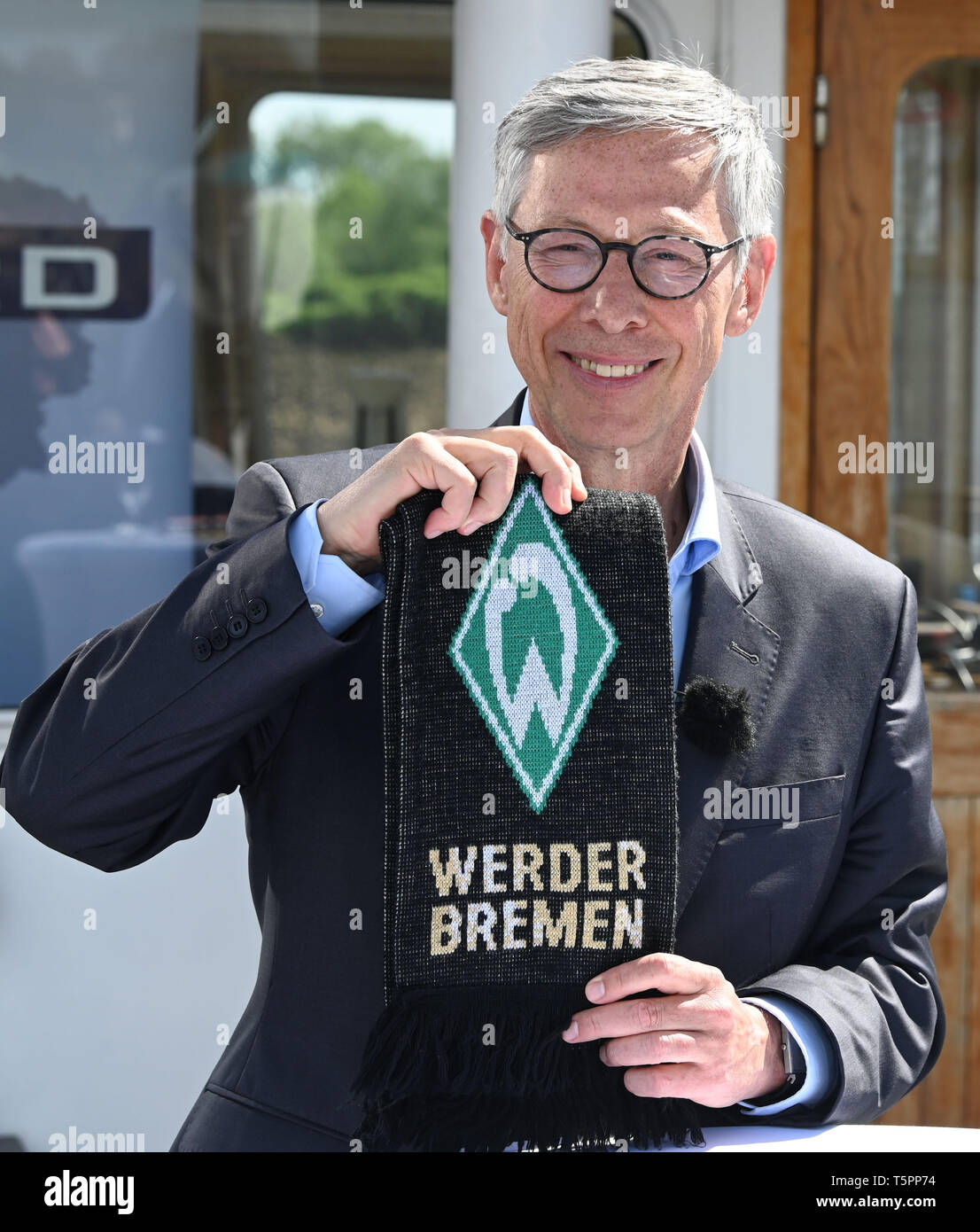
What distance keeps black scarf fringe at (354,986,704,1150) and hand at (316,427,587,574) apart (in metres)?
0.47

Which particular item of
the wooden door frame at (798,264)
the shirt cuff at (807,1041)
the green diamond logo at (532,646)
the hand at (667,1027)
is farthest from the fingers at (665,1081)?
the wooden door frame at (798,264)

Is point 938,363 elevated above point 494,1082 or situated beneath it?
elevated above

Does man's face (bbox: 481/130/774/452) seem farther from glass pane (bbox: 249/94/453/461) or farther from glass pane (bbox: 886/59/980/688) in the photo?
glass pane (bbox: 886/59/980/688)

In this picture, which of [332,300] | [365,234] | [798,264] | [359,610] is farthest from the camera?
[365,234]

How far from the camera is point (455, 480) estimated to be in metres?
1.30

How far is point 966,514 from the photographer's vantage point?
10.8 ft

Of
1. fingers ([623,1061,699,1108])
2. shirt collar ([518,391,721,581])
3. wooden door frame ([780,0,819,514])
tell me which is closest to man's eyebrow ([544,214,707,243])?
shirt collar ([518,391,721,581])

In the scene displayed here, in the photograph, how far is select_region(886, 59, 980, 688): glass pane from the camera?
3182 mm

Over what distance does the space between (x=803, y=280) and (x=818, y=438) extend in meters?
0.37

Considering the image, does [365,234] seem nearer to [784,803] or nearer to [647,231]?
[647,231]

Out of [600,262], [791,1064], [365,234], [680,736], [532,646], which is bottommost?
[791,1064]

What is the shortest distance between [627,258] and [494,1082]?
3.04 ft

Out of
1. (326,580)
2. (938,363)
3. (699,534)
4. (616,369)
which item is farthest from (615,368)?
(938,363)
